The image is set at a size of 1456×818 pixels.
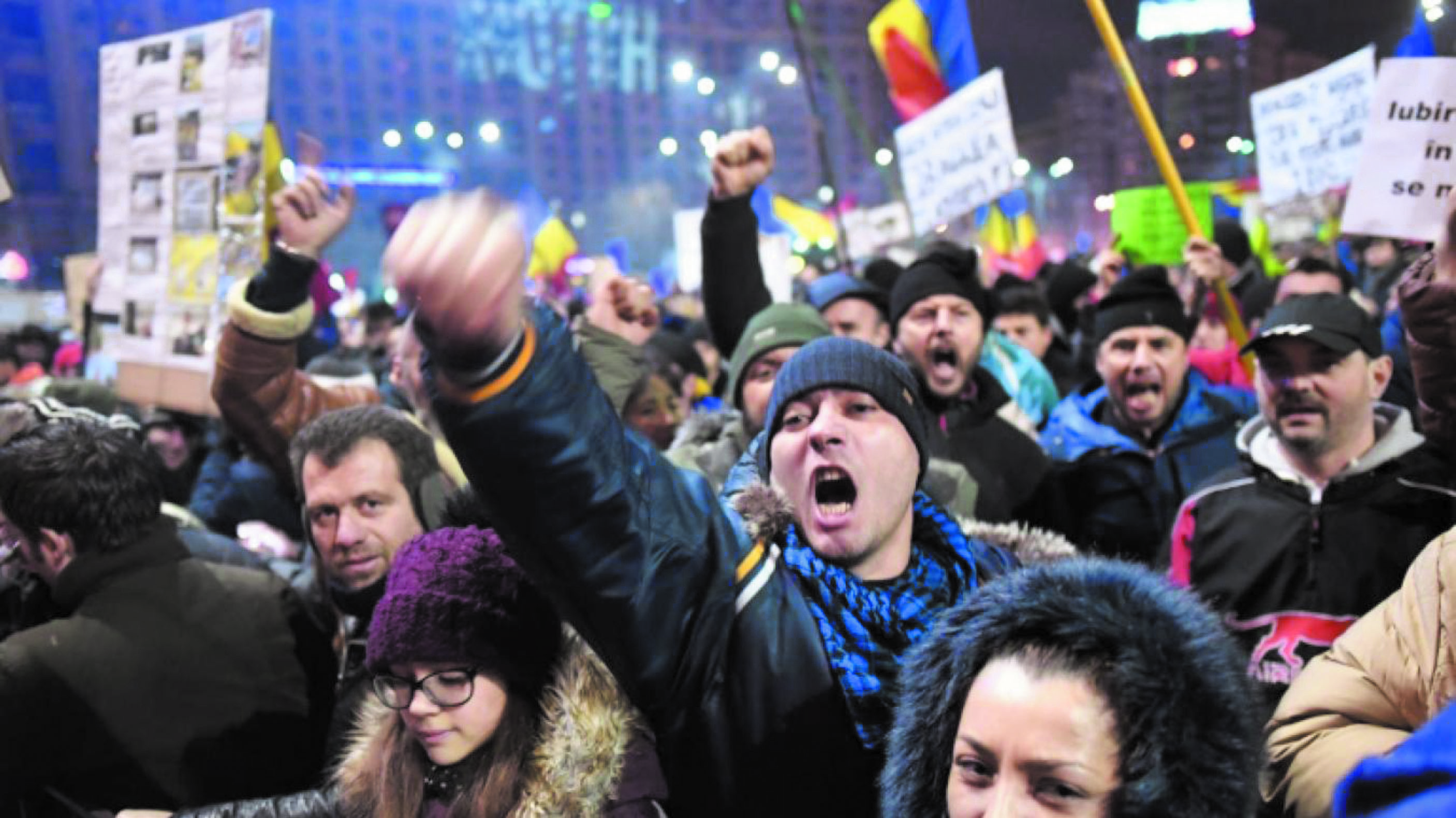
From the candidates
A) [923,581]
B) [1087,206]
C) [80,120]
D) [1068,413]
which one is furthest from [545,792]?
[80,120]

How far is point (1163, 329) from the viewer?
5027 millimetres

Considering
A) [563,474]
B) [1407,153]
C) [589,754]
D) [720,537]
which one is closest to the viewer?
[563,474]

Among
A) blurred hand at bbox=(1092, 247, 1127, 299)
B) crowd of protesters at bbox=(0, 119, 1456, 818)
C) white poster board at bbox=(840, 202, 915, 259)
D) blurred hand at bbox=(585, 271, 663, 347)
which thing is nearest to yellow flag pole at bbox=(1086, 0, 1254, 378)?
crowd of protesters at bbox=(0, 119, 1456, 818)

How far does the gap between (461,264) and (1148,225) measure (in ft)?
26.5

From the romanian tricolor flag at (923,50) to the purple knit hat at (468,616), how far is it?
16.4 feet

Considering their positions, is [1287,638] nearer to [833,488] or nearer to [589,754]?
[833,488]

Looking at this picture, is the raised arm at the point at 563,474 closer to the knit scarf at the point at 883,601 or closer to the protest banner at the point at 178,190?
the knit scarf at the point at 883,601

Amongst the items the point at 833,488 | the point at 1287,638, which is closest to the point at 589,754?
the point at 833,488

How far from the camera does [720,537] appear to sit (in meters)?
1.91

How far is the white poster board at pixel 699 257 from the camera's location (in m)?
9.61

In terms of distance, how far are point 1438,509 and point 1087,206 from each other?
98.5ft

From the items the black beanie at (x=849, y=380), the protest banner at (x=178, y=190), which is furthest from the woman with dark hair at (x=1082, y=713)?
the protest banner at (x=178, y=190)

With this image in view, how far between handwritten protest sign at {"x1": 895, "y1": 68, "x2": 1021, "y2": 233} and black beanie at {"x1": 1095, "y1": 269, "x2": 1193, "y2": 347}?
52.2 inches

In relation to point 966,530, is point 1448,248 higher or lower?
higher
